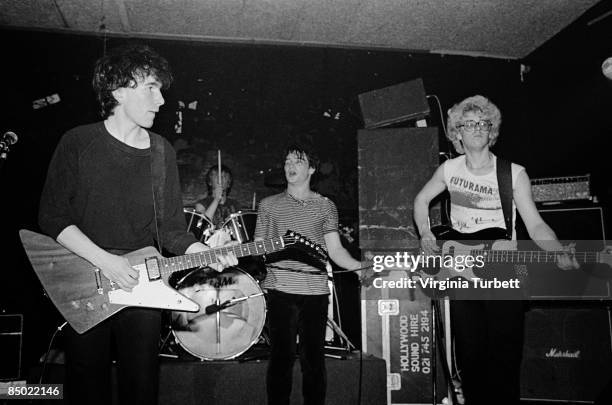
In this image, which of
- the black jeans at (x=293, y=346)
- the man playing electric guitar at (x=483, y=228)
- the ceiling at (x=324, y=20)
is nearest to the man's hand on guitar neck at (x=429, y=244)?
Result: the man playing electric guitar at (x=483, y=228)

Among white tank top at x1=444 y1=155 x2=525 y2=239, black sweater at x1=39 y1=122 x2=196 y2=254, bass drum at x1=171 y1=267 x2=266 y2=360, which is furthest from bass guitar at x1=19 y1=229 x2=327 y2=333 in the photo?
bass drum at x1=171 y1=267 x2=266 y2=360

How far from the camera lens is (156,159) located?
248cm

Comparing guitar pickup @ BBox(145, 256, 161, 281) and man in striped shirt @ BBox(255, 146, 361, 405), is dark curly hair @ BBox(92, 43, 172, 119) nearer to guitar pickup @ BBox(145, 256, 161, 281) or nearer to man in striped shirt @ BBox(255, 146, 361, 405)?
guitar pickup @ BBox(145, 256, 161, 281)

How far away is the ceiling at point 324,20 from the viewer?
16.4 ft

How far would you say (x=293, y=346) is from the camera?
3.48 m

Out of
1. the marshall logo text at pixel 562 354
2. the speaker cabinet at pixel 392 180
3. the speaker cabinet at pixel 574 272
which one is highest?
the speaker cabinet at pixel 392 180

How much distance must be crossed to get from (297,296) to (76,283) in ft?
5.20

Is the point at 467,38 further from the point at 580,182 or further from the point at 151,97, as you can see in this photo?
the point at 151,97

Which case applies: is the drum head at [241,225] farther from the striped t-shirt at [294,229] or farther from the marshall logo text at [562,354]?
the marshall logo text at [562,354]

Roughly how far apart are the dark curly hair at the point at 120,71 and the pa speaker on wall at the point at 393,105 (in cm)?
331

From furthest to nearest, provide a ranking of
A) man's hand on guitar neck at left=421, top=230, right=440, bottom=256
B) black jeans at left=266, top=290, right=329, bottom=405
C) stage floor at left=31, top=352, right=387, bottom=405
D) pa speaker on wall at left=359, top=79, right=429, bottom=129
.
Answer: pa speaker on wall at left=359, top=79, right=429, bottom=129 < stage floor at left=31, top=352, right=387, bottom=405 < black jeans at left=266, top=290, right=329, bottom=405 < man's hand on guitar neck at left=421, top=230, right=440, bottom=256

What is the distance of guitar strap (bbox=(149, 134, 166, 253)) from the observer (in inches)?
95.8

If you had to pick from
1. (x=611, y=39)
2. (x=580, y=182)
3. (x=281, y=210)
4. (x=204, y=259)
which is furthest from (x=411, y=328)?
(x=611, y=39)

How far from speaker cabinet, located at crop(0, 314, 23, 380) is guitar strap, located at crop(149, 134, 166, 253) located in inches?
112
